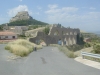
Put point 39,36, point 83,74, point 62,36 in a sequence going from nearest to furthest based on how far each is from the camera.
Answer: point 83,74 → point 39,36 → point 62,36

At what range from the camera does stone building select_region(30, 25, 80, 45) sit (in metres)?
67.5

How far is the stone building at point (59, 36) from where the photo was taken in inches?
2657

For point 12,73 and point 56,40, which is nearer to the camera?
point 12,73

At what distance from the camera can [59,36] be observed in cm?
7750

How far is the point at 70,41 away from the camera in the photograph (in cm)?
8806

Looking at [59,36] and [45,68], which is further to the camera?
[59,36]

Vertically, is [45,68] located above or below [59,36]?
above

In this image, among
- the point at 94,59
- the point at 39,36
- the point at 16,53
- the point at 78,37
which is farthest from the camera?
the point at 78,37

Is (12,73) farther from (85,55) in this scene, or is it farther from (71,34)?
(71,34)

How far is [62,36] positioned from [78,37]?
1582cm

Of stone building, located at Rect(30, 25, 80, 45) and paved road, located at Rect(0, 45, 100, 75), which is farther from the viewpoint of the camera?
stone building, located at Rect(30, 25, 80, 45)

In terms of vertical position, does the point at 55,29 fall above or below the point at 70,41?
above

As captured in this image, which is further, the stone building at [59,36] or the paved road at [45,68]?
the stone building at [59,36]

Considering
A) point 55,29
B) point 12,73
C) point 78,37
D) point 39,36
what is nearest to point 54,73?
point 12,73
